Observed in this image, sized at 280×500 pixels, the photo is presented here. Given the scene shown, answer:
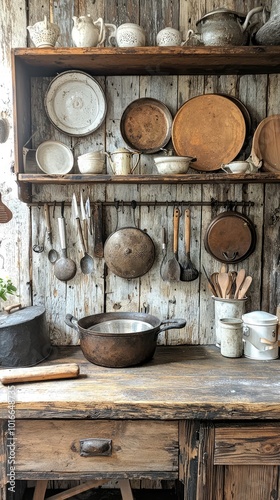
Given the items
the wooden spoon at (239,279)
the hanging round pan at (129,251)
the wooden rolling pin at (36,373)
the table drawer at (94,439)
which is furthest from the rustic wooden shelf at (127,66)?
the table drawer at (94,439)

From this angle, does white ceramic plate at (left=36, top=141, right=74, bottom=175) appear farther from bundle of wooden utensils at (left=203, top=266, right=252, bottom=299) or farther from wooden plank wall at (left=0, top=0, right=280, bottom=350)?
bundle of wooden utensils at (left=203, top=266, right=252, bottom=299)

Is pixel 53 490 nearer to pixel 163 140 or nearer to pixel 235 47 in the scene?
pixel 163 140

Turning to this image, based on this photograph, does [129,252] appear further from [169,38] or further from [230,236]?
[169,38]

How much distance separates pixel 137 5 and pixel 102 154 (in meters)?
0.66

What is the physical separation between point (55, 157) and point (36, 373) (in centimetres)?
90

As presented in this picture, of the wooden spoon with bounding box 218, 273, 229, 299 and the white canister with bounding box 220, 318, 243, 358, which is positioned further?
the wooden spoon with bounding box 218, 273, 229, 299

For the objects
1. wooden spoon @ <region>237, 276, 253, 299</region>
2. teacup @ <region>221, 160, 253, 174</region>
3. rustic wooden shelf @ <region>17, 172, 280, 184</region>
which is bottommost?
wooden spoon @ <region>237, 276, 253, 299</region>

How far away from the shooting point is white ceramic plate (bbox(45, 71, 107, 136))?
1716 mm

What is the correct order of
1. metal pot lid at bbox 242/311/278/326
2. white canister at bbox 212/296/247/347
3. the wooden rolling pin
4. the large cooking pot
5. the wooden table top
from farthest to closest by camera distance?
white canister at bbox 212/296/247/347 → metal pot lid at bbox 242/311/278/326 → the large cooking pot → the wooden rolling pin → the wooden table top

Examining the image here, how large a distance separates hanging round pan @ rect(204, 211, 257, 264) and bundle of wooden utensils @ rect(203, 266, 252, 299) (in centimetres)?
7

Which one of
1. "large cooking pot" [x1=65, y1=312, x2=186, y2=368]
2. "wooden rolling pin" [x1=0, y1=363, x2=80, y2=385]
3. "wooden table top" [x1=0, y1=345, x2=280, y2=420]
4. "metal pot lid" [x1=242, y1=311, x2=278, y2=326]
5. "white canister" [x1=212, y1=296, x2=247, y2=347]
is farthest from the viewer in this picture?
"white canister" [x1=212, y1=296, x2=247, y2=347]

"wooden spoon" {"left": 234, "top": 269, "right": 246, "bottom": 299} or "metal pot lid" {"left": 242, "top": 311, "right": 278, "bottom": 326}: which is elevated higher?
"wooden spoon" {"left": 234, "top": 269, "right": 246, "bottom": 299}

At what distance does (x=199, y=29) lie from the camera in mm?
1594

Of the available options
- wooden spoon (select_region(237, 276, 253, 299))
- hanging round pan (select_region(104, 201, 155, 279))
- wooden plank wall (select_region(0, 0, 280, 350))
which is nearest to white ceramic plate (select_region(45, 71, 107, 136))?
wooden plank wall (select_region(0, 0, 280, 350))
